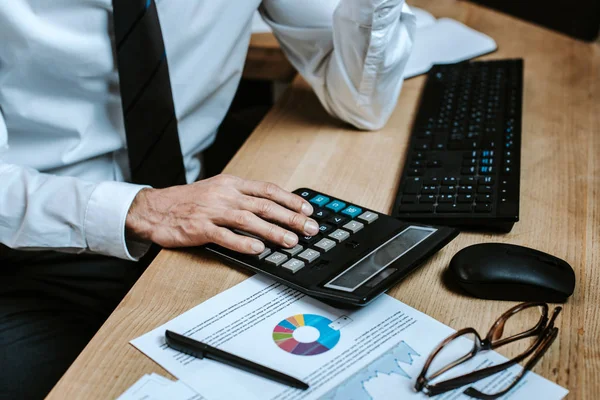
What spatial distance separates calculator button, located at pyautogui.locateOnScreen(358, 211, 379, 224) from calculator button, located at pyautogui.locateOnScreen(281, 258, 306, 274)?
11cm

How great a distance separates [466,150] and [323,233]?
298mm

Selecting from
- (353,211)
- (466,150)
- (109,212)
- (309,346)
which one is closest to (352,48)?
(466,150)

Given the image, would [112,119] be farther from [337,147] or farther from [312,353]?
[312,353]

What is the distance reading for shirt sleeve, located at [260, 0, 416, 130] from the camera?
0.95 metres

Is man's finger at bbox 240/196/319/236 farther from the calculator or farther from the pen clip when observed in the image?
the pen clip

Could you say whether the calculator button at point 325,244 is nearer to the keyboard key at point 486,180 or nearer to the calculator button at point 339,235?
the calculator button at point 339,235

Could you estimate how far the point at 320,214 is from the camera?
2.42 feet

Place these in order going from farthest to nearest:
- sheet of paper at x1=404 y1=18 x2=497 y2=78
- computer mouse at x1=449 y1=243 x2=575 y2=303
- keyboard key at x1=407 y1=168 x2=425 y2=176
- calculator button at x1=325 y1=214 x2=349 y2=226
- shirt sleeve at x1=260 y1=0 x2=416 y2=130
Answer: sheet of paper at x1=404 y1=18 x2=497 y2=78, shirt sleeve at x1=260 y1=0 x2=416 y2=130, keyboard key at x1=407 y1=168 x2=425 y2=176, calculator button at x1=325 y1=214 x2=349 y2=226, computer mouse at x1=449 y1=243 x2=575 y2=303

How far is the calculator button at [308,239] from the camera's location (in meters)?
0.69

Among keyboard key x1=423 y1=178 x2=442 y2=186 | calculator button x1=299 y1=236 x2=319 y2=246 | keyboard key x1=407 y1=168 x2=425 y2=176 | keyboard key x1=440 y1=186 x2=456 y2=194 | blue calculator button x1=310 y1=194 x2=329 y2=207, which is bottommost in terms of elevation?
keyboard key x1=407 y1=168 x2=425 y2=176

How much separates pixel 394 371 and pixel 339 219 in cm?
23

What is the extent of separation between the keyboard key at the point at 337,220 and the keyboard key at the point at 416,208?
8 cm

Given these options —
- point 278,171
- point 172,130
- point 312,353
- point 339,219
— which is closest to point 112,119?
point 172,130

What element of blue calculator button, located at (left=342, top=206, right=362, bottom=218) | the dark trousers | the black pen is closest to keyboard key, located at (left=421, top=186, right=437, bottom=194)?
blue calculator button, located at (left=342, top=206, right=362, bottom=218)
